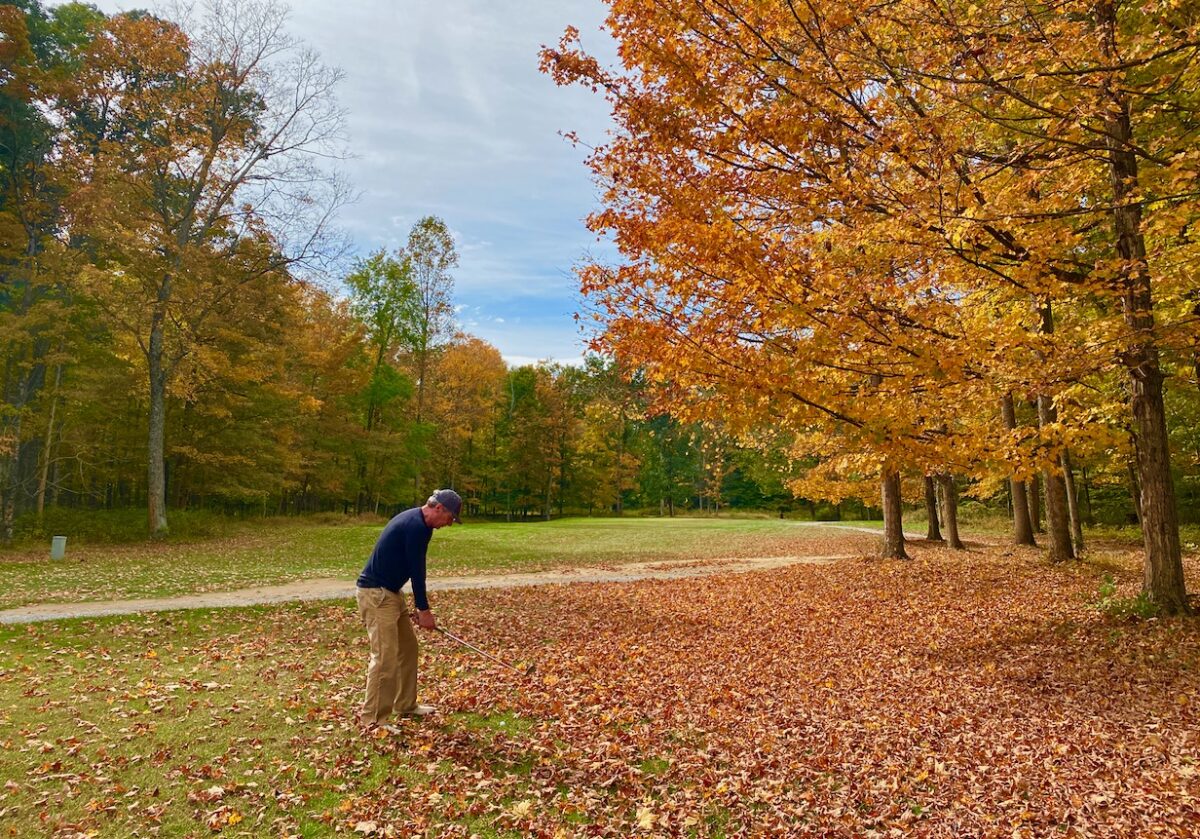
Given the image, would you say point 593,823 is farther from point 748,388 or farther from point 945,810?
point 748,388

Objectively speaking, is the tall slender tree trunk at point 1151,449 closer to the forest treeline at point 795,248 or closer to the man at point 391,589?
the forest treeline at point 795,248

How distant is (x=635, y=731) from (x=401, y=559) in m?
2.54

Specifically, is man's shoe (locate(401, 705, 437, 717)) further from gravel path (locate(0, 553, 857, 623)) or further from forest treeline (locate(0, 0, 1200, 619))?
gravel path (locate(0, 553, 857, 623))

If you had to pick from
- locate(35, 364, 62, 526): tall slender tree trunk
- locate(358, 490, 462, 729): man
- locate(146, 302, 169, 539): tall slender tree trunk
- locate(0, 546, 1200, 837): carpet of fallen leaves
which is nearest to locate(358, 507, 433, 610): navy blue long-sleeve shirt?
locate(358, 490, 462, 729): man

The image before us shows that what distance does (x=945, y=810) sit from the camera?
4402 mm

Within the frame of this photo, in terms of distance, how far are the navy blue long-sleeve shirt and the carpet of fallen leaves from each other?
4.05 feet

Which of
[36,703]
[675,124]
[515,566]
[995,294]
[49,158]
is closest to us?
[36,703]

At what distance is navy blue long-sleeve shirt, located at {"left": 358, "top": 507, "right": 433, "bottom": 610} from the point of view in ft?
18.1

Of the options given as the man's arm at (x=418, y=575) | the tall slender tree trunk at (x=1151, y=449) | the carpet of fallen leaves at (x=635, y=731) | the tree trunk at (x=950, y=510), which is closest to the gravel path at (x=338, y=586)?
the carpet of fallen leaves at (x=635, y=731)

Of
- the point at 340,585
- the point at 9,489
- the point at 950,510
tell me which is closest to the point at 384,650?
the point at 340,585

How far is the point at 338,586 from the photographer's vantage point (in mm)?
13383

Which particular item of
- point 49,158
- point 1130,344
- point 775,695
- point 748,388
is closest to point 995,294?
point 1130,344

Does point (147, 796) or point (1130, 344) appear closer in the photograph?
point (147, 796)

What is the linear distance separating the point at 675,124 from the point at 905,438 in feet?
14.2
